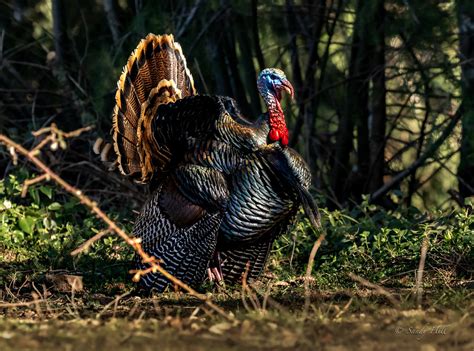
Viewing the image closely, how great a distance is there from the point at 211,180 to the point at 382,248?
1482 millimetres

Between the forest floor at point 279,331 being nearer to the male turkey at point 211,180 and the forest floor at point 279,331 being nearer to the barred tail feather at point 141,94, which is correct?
the male turkey at point 211,180

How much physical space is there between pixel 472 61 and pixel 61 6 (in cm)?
454

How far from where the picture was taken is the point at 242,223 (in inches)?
252

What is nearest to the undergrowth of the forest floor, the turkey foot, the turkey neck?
the turkey foot

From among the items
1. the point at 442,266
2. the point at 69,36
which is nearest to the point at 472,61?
the point at 442,266

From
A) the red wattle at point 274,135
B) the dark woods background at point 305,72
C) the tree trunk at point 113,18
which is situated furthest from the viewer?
the tree trunk at point 113,18

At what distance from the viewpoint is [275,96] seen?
273 inches

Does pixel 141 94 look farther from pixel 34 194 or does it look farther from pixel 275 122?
pixel 34 194

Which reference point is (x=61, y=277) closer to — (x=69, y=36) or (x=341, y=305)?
(x=341, y=305)

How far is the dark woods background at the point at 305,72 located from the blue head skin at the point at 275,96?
1750 mm

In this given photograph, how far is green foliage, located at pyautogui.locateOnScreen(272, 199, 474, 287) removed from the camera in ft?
21.9

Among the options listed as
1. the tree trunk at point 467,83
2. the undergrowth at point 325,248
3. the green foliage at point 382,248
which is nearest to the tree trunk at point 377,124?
the tree trunk at point 467,83

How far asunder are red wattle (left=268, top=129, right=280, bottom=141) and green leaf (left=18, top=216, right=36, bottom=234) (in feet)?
8.13

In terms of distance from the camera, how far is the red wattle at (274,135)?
6.65 meters
